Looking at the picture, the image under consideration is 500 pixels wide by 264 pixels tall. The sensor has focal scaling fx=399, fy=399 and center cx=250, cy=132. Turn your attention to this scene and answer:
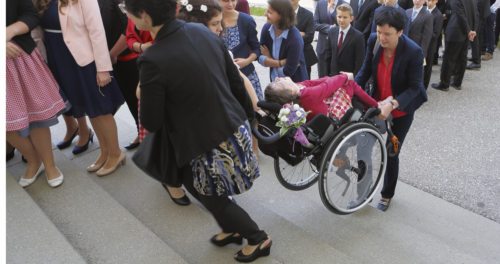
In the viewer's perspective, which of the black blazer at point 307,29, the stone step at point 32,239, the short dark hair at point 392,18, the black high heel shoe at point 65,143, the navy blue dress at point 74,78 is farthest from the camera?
the black blazer at point 307,29

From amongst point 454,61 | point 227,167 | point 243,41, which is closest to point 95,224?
point 227,167

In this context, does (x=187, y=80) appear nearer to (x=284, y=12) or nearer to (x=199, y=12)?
(x=199, y=12)

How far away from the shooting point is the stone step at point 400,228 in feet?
7.25

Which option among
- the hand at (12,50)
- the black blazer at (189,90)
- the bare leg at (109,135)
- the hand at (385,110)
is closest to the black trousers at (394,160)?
the hand at (385,110)

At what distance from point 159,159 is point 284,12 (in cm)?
177

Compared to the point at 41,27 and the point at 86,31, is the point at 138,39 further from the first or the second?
the point at 41,27

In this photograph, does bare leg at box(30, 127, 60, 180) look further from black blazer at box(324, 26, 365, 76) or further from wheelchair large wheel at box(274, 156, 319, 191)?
black blazer at box(324, 26, 365, 76)

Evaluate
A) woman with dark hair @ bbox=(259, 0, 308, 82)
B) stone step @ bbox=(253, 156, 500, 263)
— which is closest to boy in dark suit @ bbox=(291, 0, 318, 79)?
woman with dark hair @ bbox=(259, 0, 308, 82)

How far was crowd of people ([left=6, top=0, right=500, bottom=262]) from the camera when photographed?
58.7 inches

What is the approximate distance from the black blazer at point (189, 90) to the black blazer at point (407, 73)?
108cm

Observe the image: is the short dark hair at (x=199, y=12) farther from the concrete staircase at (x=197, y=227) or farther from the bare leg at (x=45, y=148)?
the bare leg at (x=45, y=148)

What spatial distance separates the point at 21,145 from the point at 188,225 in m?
1.22

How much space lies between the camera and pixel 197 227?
2205mm

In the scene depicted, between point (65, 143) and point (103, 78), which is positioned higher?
point (103, 78)
